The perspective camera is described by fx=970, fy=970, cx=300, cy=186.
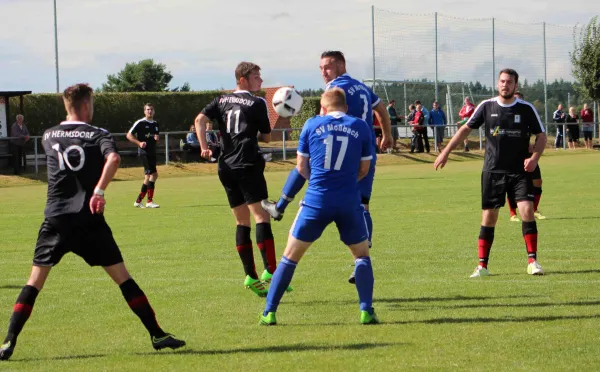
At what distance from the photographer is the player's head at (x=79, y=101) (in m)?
6.93

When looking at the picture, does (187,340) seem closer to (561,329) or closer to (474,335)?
(474,335)

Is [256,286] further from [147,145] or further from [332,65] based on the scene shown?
[147,145]

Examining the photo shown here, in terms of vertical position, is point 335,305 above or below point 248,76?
below

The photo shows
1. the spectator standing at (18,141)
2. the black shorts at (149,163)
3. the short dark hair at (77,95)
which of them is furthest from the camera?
the spectator standing at (18,141)

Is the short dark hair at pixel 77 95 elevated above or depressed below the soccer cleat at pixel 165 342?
above

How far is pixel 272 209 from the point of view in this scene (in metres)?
8.76

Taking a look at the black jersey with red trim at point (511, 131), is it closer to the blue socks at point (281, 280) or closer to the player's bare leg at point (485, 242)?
the player's bare leg at point (485, 242)

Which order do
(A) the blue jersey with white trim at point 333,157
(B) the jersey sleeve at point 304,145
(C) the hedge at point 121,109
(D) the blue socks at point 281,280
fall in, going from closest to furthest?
(A) the blue jersey with white trim at point 333,157, (B) the jersey sleeve at point 304,145, (D) the blue socks at point 281,280, (C) the hedge at point 121,109

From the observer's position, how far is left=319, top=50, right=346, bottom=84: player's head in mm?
9430

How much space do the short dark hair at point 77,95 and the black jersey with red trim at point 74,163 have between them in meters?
0.15

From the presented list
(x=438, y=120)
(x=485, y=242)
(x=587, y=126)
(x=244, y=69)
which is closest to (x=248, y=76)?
(x=244, y=69)

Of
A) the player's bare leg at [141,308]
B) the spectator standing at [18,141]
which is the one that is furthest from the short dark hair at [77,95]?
the spectator standing at [18,141]

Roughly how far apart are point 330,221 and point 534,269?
3.50 metres

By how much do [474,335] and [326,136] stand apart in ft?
6.13
